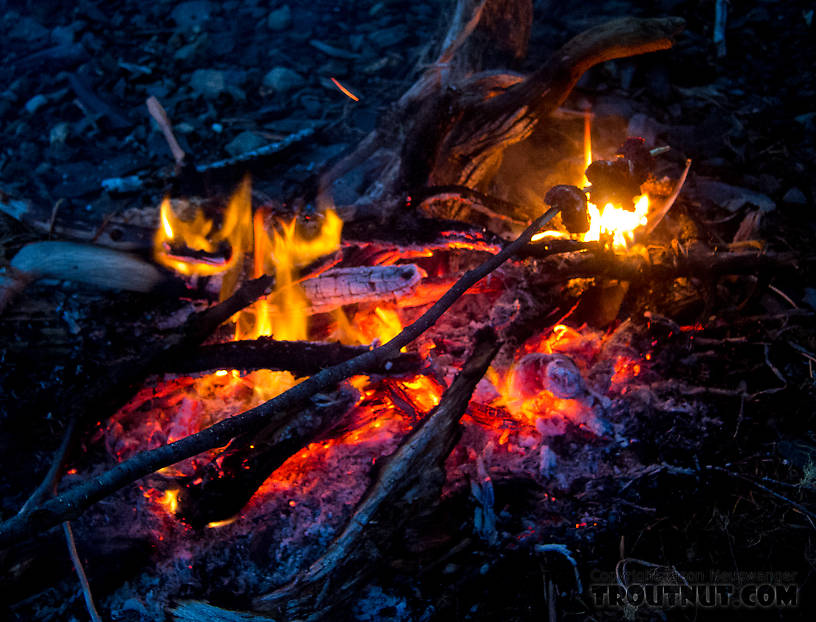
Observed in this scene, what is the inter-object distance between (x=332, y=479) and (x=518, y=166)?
379 cm

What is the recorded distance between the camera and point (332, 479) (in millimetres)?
2928

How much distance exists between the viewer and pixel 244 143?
6.21m

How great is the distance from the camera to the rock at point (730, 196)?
171 inches

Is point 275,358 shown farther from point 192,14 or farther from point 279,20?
point 192,14

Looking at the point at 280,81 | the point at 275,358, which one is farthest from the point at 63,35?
the point at 275,358

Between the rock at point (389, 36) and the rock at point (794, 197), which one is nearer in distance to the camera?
the rock at point (794, 197)

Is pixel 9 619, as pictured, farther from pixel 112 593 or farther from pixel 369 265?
pixel 369 265

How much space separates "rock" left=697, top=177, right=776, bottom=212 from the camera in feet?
14.3

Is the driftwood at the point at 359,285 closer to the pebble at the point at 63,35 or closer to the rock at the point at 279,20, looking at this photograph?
the rock at the point at 279,20

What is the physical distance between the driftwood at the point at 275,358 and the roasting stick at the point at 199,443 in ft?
1.19

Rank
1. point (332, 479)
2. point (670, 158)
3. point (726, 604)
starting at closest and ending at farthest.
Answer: point (726, 604), point (332, 479), point (670, 158)

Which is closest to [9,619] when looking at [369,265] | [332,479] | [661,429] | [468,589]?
[332,479]

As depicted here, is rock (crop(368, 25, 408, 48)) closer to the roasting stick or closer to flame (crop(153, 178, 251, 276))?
flame (crop(153, 178, 251, 276))

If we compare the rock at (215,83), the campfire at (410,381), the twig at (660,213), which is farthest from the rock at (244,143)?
the twig at (660,213)
